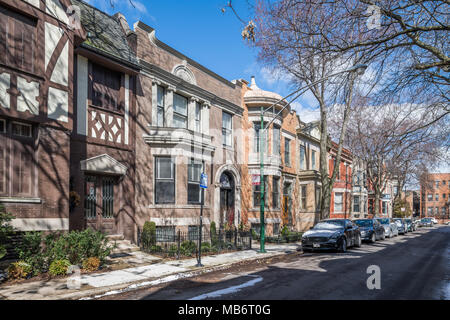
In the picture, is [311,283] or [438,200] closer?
[311,283]

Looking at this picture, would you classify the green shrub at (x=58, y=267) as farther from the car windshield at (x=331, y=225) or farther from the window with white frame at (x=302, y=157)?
the window with white frame at (x=302, y=157)

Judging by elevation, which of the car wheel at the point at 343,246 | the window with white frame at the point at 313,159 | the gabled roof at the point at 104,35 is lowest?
the car wheel at the point at 343,246

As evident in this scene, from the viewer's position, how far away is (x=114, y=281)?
8609 millimetres

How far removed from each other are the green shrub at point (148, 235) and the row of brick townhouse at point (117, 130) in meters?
0.61

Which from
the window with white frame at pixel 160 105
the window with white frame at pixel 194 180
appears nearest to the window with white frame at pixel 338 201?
the window with white frame at pixel 194 180

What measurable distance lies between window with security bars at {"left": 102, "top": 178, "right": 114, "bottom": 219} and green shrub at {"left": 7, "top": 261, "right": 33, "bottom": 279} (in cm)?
448

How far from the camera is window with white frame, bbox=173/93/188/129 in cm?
1683

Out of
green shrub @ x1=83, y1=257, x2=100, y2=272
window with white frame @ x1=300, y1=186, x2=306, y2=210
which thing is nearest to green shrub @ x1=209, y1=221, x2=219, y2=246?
green shrub @ x1=83, y1=257, x2=100, y2=272

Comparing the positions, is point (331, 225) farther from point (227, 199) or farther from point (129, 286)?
point (129, 286)

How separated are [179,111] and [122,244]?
7.33m

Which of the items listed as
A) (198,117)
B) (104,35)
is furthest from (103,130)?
(198,117)

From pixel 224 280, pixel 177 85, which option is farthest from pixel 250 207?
pixel 224 280

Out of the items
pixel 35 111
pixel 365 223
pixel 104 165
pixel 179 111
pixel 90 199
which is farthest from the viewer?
pixel 365 223

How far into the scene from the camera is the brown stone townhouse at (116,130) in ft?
31.6
